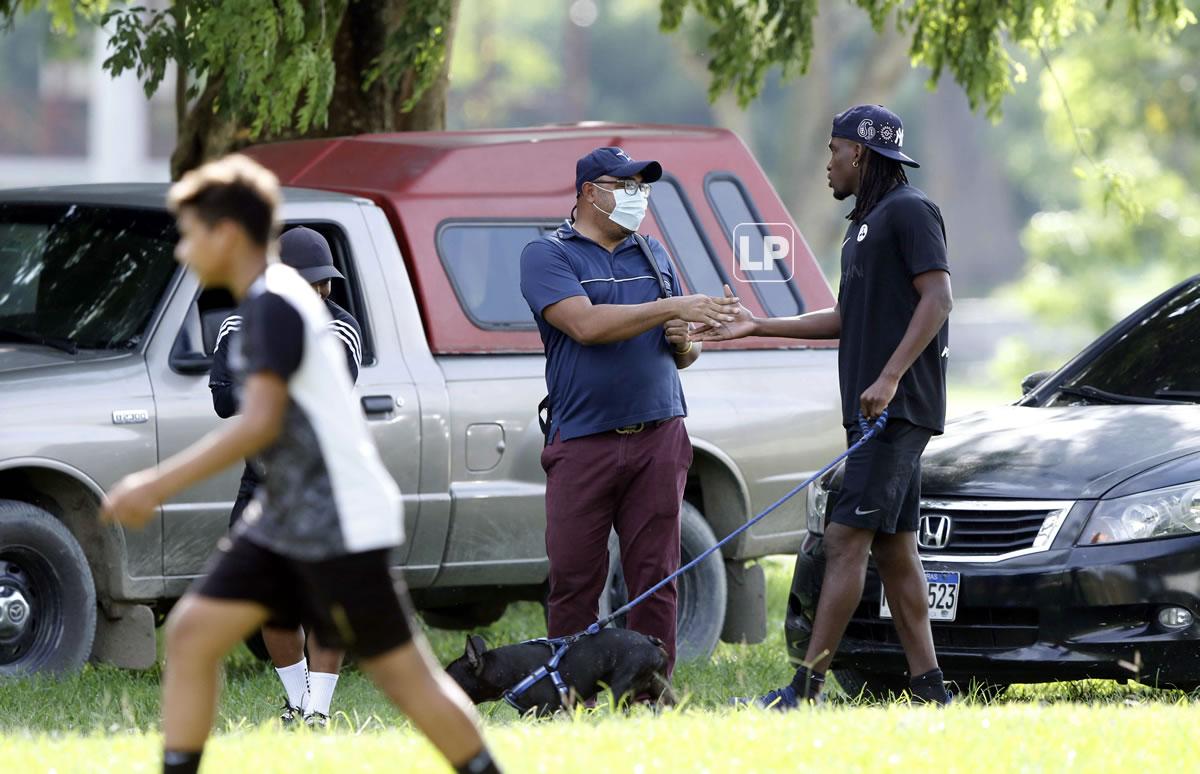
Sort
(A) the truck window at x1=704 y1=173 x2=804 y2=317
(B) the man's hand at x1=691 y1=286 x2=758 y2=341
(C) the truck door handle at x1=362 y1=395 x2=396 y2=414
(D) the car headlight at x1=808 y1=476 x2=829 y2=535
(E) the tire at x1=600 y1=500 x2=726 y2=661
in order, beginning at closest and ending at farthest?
(B) the man's hand at x1=691 y1=286 x2=758 y2=341 → (D) the car headlight at x1=808 y1=476 x2=829 y2=535 → (C) the truck door handle at x1=362 y1=395 x2=396 y2=414 → (E) the tire at x1=600 y1=500 x2=726 y2=661 → (A) the truck window at x1=704 y1=173 x2=804 y2=317

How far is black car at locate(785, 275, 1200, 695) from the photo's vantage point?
6.78 metres

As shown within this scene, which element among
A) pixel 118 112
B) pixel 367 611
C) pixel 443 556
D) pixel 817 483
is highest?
pixel 367 611

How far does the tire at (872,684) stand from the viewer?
25.6 feet

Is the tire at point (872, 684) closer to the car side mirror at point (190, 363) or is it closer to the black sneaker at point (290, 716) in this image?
the black sneaker at point (290, 716)

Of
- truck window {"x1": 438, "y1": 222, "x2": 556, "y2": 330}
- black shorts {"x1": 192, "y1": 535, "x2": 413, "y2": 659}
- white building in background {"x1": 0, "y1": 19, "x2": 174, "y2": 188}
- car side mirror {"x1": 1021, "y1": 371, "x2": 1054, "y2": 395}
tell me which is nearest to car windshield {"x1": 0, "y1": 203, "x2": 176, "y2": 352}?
truck window {"x1": 438, "y1": 222, "x2": 556, "y2": 330}

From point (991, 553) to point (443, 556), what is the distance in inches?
92.5

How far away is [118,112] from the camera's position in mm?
38188

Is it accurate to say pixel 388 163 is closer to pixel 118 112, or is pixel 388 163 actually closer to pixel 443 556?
pixel 443 556

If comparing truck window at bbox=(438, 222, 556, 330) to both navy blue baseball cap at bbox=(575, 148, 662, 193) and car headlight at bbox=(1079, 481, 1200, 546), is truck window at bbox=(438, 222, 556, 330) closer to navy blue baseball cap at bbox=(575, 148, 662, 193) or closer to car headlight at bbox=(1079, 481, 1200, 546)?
navy blue baseball cap at bbox=(575, 148, 662, 193)

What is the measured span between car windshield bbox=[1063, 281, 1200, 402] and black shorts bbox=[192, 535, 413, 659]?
4193 mm

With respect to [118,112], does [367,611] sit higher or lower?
higher

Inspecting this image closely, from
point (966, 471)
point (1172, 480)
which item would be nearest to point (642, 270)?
point (966, 471)

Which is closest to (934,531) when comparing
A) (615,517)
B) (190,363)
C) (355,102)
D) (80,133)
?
(615,517)

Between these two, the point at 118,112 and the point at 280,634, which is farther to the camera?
the point at 118,112
